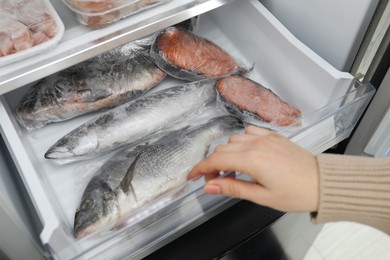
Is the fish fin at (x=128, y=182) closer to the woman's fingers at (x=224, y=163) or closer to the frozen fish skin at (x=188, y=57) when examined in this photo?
the woman's fingers at (x=224, y=163)

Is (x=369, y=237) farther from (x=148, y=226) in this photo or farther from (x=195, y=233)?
(x=148, y=226)

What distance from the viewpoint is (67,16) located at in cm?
80

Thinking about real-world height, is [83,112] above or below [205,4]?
below

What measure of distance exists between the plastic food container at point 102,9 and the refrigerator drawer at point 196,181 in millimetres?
273

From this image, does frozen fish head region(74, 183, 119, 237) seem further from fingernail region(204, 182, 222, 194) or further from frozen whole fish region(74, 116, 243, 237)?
fingernail region(204, 182, 222, 194)

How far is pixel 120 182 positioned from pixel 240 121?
→ 1.03ft

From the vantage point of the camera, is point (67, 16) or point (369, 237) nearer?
point (67, 16)

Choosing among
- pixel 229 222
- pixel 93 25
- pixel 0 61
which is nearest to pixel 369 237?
pixel 229 222

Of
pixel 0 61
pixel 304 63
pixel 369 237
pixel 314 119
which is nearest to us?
pixel 0 61

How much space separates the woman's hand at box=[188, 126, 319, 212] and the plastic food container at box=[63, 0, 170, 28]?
347 millimetres

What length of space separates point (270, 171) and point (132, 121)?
0.41m

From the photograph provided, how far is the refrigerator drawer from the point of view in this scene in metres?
0.68

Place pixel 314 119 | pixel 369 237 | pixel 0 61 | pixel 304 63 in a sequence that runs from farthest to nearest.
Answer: pixel 369 237 → pixel 304 63 → pixel 314 119 → pixel 0 61

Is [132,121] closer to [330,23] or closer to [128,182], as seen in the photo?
[128,182]
